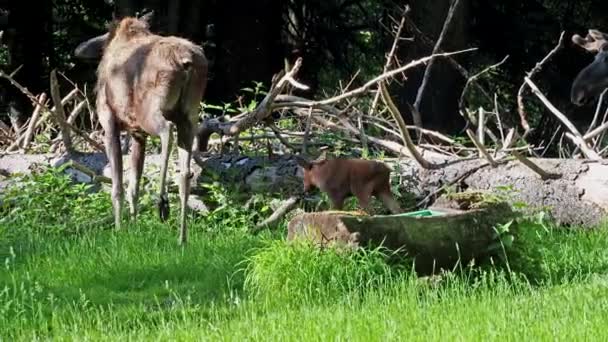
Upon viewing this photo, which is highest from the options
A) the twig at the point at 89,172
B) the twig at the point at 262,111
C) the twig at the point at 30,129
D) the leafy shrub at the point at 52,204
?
the twig at the point at 262,111

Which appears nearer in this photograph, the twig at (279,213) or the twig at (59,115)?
the twig at (279,213)

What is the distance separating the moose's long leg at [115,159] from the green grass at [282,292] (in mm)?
1079

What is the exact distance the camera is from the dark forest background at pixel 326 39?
19797 millimetres

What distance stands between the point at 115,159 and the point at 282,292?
4743 mm

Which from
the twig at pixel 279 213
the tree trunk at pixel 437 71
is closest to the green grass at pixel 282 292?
the twig at pixel 279 213

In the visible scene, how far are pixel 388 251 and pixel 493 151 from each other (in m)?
4.67

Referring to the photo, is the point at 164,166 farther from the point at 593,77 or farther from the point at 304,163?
the point at 593,77

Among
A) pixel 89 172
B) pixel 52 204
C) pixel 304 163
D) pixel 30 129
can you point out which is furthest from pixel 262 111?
Answer: pixel 30 129

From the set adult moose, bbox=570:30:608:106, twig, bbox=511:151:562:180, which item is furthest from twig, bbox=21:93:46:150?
adult moose, bbox=570:30:608:106

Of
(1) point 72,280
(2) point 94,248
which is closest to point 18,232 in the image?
(2) point 94,248

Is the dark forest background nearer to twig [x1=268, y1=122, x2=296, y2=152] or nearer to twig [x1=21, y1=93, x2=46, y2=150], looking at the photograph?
twig [x1=21, y1=93, x2=46, y2=150]

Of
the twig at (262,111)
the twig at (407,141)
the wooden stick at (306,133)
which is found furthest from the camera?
the wooden stick at (306,133)

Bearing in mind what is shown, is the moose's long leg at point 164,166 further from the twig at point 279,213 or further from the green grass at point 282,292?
the twig at point 279,213

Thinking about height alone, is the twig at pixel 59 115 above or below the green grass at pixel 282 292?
above
